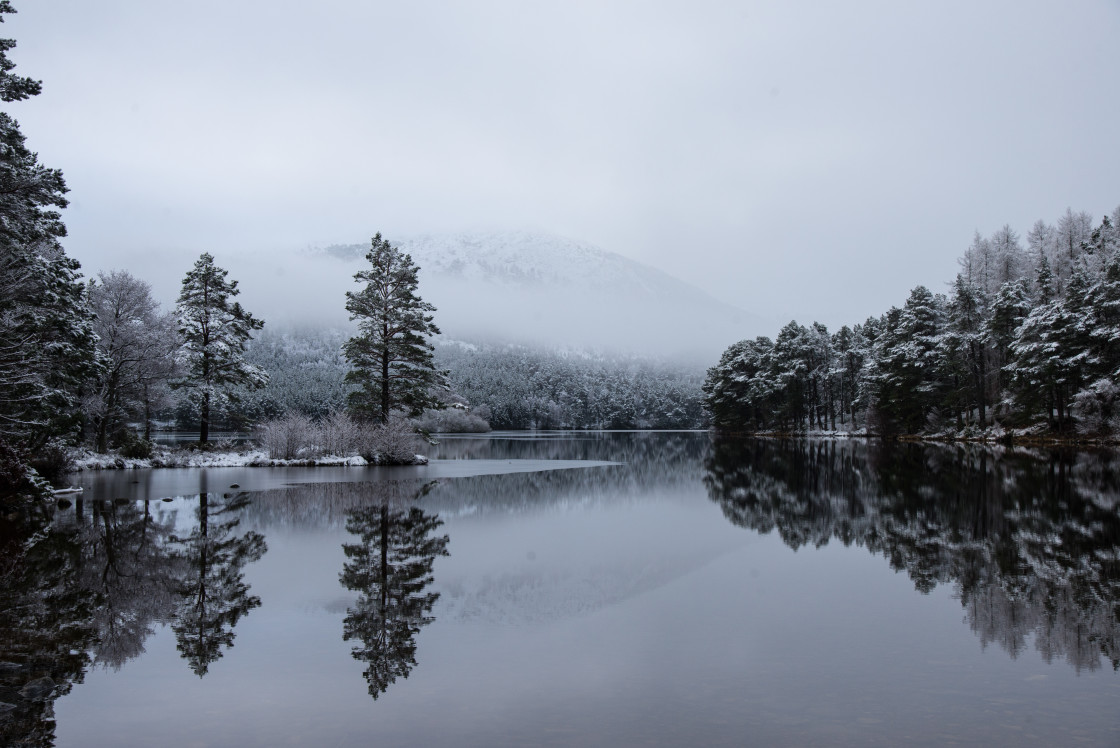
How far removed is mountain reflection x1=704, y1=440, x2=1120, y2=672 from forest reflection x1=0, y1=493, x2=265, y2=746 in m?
8.87

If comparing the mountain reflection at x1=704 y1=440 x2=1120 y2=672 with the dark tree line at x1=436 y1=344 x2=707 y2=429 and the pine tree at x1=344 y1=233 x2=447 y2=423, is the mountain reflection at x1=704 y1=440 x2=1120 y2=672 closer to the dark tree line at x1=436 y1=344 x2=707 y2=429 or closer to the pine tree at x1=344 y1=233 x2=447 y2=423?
the pine tree at x1=344 y1=233 x2=447 y2=423

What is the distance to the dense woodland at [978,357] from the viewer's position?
4434cm

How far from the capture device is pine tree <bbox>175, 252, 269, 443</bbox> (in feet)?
128

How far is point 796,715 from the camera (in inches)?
229

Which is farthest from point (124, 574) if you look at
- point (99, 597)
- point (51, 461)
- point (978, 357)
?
point (978, 357)

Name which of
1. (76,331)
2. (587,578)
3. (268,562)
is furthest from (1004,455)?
(76,331)

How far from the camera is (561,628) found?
8484mm

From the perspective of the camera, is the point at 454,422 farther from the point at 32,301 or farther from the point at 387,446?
the point at 32,301

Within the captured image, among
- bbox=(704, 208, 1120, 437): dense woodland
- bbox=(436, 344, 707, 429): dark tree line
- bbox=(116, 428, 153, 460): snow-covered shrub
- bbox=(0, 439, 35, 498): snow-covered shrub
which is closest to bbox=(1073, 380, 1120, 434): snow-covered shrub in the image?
bbox=(704, 208, 1120, 437): dense woodland

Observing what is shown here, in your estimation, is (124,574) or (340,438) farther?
(340,438)

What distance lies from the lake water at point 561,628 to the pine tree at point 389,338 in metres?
21.9

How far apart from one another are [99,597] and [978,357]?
62444 mm

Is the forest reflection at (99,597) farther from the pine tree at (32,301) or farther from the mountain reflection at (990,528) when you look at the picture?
the mountain reflection at (990,528)

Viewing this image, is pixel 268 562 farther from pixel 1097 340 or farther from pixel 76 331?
pixel 1097 340
